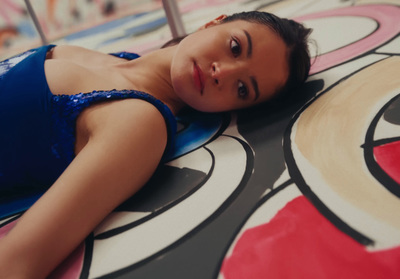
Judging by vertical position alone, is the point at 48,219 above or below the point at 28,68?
below

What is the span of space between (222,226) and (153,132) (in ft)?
0.66

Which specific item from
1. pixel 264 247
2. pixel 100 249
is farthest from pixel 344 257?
pixel 100 249

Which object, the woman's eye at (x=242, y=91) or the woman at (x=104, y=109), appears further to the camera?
the woman's eye at (x=242, y=91)

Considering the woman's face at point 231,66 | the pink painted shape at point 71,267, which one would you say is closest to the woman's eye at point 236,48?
the woman's face at point 231,66

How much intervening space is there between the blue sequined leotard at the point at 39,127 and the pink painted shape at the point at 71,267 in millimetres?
179

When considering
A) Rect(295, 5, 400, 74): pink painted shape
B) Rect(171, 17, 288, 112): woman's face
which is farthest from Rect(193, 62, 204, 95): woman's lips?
Rect(295, 5, 400, 74): pink painted shape

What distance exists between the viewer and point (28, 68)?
0.60m

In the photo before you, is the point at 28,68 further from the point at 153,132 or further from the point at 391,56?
the point at 391,56

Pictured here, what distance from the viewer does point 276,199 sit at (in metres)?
0.42

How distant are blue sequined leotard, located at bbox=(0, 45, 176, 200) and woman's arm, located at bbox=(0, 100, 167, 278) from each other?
27mm

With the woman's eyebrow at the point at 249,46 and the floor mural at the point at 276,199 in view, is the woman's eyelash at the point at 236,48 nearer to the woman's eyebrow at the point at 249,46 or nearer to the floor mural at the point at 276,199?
the woman's eyebrow at the point at 249,46

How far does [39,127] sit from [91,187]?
19cm

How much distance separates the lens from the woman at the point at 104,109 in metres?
0.40

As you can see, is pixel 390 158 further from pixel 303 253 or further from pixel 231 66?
pixel 231 66
